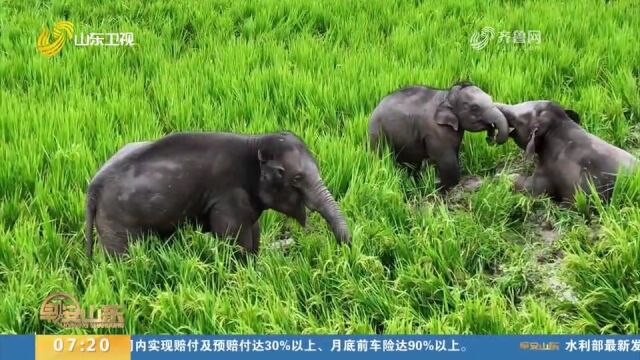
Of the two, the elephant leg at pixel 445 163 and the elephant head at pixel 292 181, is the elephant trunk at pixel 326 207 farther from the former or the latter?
the elephant leg at pixel 445 163

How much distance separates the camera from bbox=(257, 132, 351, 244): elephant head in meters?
1.79

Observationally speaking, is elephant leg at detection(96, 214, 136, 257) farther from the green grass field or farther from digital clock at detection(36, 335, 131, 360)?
digital clock at detection(36, 335, 131, 360)

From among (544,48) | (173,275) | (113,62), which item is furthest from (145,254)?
(544,48)

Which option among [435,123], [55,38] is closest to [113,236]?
[435,123]

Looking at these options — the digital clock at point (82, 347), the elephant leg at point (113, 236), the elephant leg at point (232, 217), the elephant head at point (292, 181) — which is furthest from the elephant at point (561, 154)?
the digital clock at point (82, 347)

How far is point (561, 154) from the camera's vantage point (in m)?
2.22

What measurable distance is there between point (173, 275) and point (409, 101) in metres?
0.92

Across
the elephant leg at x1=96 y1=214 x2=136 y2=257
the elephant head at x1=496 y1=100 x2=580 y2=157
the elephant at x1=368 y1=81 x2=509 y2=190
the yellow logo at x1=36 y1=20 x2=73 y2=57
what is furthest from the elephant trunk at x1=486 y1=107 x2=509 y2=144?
the yellow logo at x1=36 y1=20 x2=73 y2=57

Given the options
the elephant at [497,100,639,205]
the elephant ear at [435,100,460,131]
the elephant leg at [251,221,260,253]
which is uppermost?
the elephant ear at [435,100,460,131]

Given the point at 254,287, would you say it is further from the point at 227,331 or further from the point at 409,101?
the point at 409,101

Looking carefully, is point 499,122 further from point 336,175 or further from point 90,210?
point 90,210

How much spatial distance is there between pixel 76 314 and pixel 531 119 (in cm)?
134

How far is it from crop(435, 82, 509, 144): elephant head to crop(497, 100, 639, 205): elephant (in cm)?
10

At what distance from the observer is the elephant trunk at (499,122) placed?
218cm
